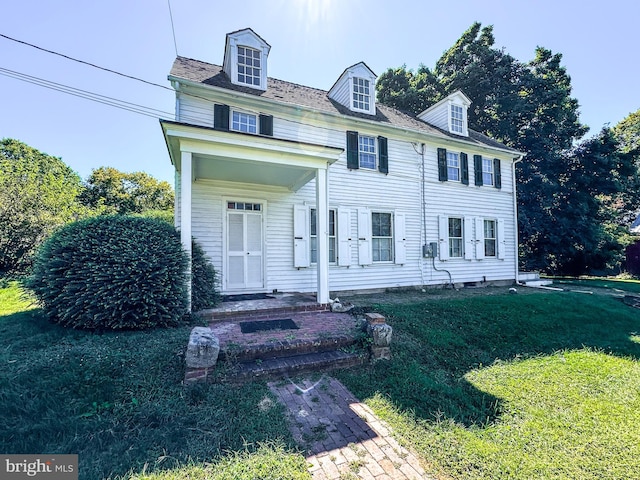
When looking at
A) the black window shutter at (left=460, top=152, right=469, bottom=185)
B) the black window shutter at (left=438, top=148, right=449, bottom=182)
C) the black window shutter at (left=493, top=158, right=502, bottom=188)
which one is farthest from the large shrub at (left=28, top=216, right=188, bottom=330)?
the black window shutter at (left=493, top=158, right=502, bottom=188)

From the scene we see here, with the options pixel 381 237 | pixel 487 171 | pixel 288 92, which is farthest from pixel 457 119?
pixel 288 92

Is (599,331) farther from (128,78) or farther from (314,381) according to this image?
(128,78)

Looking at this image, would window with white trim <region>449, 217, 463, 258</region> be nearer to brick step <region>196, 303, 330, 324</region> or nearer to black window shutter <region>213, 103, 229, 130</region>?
brick step <region>196, 303, 330, 324</region>

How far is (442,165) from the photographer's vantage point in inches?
403

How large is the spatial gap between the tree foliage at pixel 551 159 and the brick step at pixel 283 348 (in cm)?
1497

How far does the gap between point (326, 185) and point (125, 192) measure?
24.8m

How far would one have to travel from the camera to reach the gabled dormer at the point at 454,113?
11.2 m

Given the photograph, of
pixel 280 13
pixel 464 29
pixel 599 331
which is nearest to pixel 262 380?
pixel 599 331

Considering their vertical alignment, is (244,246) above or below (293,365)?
above

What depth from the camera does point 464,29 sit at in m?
17.6

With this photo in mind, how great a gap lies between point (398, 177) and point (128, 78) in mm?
8105

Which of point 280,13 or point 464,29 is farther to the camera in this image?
point 464,29

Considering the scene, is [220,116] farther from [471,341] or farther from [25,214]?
[25,214]

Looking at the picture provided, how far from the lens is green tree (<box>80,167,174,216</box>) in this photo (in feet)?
73.9
